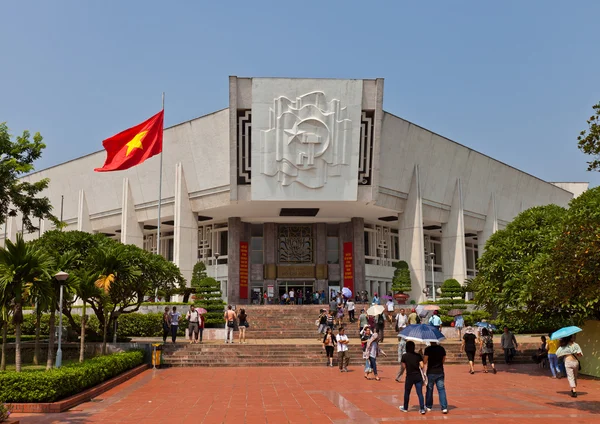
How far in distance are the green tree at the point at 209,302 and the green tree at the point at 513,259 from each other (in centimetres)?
1467

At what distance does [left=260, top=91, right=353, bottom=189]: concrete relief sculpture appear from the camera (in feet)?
115

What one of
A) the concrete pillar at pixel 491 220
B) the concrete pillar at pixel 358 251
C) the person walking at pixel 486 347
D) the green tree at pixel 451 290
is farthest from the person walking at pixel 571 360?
the concrete pillar at pixel 491 220

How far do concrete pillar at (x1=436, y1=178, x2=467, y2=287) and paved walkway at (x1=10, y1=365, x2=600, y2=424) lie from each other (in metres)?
23.9

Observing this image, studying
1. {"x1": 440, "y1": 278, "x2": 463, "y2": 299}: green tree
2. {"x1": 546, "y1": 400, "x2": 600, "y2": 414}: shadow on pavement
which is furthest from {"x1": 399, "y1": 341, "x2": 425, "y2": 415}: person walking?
{"x1": 440, "y1": 278, "x2": 463, "y2": 299}: green tree

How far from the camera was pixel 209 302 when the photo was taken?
31875 mm

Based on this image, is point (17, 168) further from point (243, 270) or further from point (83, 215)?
point (83, 215)

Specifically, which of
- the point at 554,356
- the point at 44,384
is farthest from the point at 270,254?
the point at 44,384

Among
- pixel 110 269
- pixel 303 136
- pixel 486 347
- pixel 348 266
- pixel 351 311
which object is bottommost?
pixel 486 347

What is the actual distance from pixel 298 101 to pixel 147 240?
2034 centimetres

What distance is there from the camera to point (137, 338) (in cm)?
2820

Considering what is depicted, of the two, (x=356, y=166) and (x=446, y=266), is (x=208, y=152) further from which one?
(x=446, y=266)

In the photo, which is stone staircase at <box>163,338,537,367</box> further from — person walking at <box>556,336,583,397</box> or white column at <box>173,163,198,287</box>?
white column at <box>173,163,198,287</box>

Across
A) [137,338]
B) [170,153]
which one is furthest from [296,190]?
[137,338]

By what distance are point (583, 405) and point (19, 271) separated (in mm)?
12523
